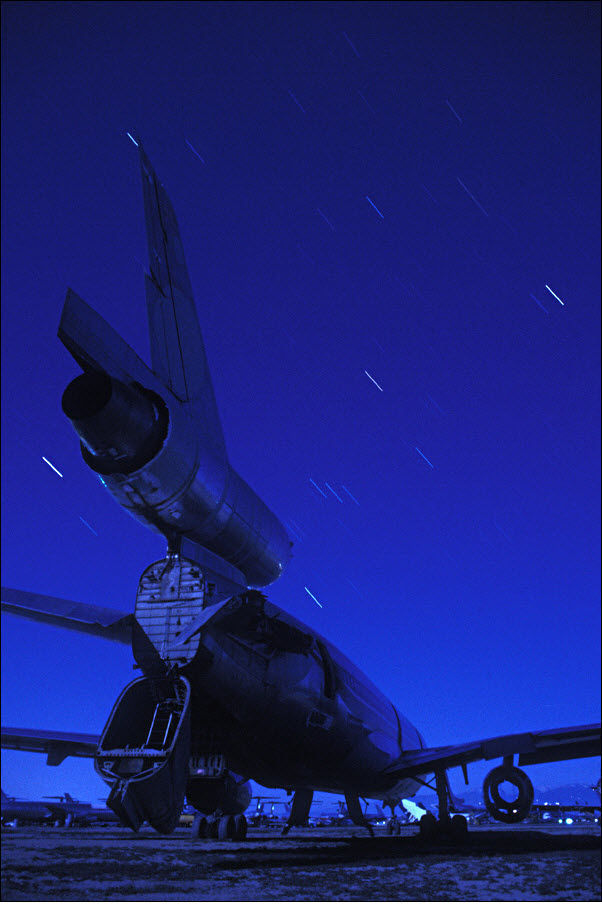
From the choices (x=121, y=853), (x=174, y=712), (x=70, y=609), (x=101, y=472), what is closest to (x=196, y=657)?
(x=174, y=712)

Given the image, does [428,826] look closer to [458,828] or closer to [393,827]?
[458,828]

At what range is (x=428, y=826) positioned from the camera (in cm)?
2009

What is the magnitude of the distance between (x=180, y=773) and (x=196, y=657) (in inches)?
66.8

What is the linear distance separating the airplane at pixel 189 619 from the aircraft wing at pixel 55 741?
17.0ft

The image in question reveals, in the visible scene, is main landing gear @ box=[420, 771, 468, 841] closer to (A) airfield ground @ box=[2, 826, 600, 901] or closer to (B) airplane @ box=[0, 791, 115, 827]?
(A) airfield ground @ box=[2, 826, 600, 901]

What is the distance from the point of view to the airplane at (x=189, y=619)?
28.3 feet

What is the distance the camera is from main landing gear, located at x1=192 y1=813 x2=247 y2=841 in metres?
16.1

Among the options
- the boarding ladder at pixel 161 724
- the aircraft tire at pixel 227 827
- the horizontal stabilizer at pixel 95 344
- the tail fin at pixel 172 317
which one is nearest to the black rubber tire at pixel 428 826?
the aircraft tire at pixel 227 827

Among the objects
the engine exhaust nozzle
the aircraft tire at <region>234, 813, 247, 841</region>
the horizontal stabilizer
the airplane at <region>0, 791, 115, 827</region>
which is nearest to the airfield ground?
the aircraft tire at <region>234, 813, 247, 841</region>

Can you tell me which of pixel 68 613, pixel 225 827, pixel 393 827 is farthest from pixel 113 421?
pixel 393 827

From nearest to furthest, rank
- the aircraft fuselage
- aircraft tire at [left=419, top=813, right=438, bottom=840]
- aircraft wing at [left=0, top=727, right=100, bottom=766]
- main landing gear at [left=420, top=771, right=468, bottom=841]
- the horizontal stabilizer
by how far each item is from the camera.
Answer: the horizontal stabilizer < the aircraft fuselage < aircraft wing at [left=0, top=727, right=100, bottom=766] < main landing gear at [left=420, top=771, right=468, bottom=841] < aircraft tire at [left=419, top=813, right=438, bottom=840]

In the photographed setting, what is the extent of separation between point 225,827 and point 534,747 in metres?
8.33

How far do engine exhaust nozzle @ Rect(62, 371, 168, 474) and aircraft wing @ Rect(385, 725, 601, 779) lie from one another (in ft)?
39.0

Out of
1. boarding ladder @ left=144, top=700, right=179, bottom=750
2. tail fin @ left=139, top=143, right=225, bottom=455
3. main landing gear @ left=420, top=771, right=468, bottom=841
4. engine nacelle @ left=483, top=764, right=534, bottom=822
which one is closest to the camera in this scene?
boarding ladder @ left=144, top=700, right=179, bottom=750
